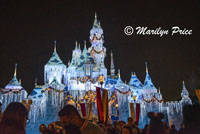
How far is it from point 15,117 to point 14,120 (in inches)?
1.8

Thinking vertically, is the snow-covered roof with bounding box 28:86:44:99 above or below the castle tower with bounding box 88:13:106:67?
below

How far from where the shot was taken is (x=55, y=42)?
108 feet

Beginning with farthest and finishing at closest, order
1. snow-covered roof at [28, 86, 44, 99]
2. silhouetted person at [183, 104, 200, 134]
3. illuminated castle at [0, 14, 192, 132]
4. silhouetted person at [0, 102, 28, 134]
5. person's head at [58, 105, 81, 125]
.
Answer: snow-covered roof at [28, 86, 44, 99], illuminated castle at [0, 14, 192, 132], person's head at [58, 105, 81, 125], silhouetted person at [183, 104, 200, 134], silhouetted person at [0, 102, 28, 134]

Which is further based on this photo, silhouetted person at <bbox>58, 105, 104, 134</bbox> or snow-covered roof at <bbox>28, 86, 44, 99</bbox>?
snow-covered roof at <bbox>28, 86, 44, 99</bbox>

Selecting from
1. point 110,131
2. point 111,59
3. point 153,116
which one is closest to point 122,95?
point 111,59

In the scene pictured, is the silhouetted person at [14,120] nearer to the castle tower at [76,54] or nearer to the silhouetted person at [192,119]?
the silhouetted person at [192,119]

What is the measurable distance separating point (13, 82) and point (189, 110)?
90.7 ft

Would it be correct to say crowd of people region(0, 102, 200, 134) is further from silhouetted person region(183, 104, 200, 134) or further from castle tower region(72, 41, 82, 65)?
castle tower region(72, 41, 82, 65)

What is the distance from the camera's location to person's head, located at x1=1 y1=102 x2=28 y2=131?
9.18 feet

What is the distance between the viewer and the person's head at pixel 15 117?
2799 millimetres

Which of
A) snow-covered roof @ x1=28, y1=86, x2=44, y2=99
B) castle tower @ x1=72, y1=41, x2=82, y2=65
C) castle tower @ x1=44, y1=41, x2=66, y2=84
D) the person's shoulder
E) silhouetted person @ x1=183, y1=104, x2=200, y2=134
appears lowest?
snow-covered roof @ x1=28, y1=86, x2=44, y2=99

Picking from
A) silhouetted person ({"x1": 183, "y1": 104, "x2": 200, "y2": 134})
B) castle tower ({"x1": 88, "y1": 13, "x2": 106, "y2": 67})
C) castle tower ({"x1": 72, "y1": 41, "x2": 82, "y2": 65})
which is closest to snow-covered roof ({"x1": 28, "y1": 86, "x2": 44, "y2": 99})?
castle tower ({"x1": 72, "y1": 41, "x2": 82, "y2": 65})

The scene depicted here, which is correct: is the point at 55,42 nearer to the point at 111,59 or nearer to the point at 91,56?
the point at 91,56

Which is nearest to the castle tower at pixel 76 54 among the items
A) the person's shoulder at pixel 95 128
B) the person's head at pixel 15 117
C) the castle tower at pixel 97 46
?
the castle tower at pixel 97 46
